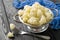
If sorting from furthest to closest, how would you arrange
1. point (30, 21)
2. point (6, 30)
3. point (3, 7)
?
point (3, 7) → point (6, 30) → point (30, 21)

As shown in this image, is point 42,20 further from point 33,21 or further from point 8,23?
point 8,23

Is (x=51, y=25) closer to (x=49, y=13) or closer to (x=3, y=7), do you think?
(x=49, y=13)

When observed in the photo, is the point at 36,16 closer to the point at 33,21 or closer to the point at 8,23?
the point at 33,21

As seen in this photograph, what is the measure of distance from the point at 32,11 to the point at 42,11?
0.17ft

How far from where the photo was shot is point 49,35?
0.65 m

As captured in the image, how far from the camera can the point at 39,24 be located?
1.94 ft

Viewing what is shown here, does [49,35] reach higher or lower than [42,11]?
lower

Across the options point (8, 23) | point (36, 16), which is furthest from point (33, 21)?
point (8, 23)

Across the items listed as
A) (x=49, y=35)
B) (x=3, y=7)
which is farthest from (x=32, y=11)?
(x=3, y=7)

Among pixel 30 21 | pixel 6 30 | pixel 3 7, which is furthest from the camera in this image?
pixel 3 7

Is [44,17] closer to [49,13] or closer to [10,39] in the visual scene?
[49,13]

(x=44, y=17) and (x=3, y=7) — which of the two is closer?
(x=44, y=17)

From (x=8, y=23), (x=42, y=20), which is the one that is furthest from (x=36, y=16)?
(x=8, y=23)

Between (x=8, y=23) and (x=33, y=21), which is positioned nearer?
(x=33, y=21)
